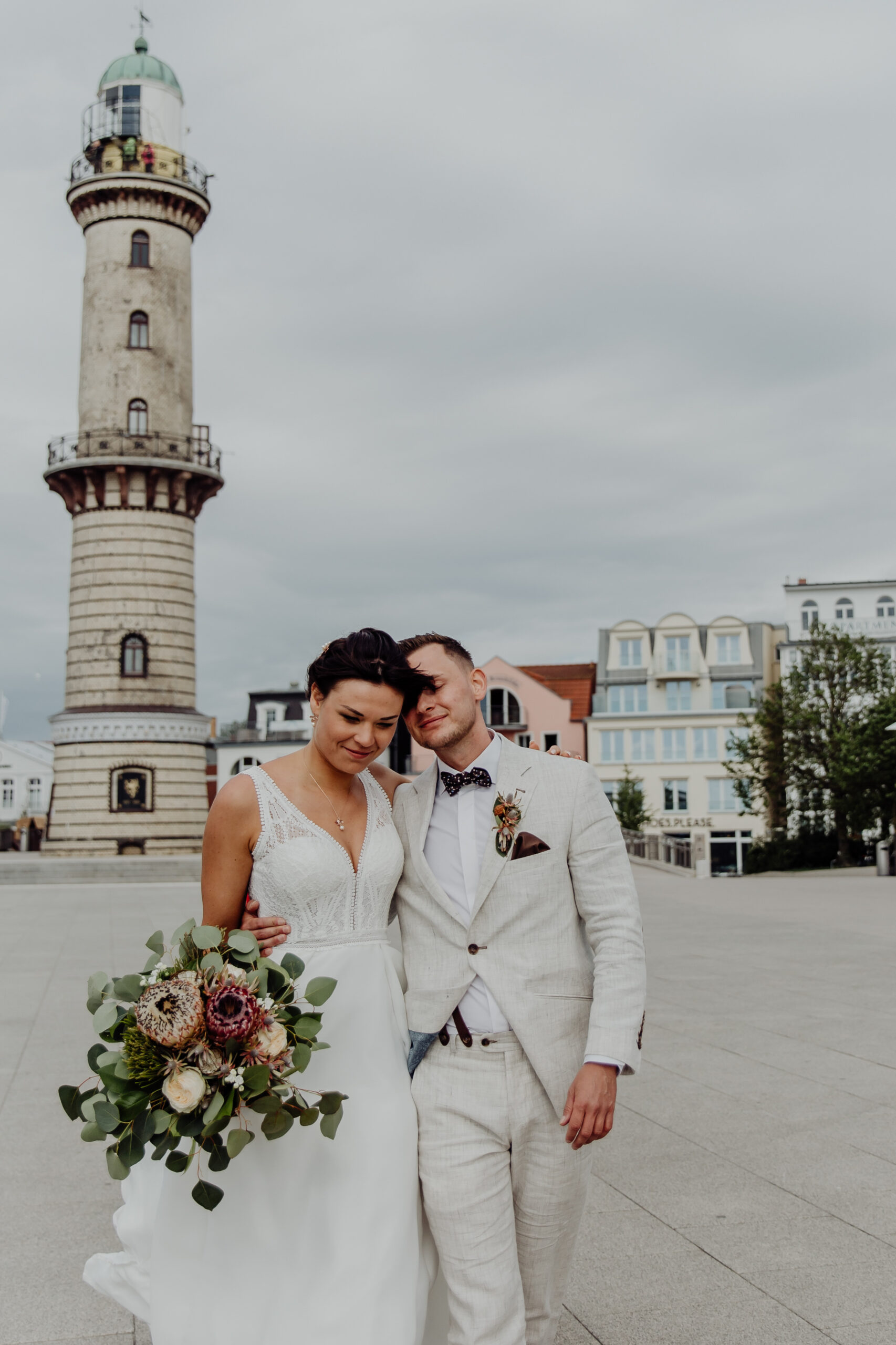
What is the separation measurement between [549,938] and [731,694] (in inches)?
2093

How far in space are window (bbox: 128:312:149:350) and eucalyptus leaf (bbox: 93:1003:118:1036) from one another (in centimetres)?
3458

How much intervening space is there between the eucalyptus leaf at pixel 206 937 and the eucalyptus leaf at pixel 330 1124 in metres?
0.47

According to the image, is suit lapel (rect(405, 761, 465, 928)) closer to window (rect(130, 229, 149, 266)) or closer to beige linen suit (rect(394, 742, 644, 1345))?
beige linen suit (rect(394, 742, 644, 1345))

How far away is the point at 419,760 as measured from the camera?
53.6m

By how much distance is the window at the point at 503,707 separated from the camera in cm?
5388

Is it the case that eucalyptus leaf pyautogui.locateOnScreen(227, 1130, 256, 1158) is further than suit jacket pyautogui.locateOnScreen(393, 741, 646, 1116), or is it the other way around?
suit jacket pyautogui.locateOnScreen(393, 741, 646, 1116)

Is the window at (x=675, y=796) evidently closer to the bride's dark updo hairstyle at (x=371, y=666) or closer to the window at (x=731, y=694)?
the window at (x=731, y=694)

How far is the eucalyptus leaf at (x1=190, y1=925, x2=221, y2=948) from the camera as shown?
2.90 metres

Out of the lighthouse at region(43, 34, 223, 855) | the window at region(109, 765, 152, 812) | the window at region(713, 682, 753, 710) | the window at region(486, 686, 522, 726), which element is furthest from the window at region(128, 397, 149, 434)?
the window at region(713, 682, 753, 710)

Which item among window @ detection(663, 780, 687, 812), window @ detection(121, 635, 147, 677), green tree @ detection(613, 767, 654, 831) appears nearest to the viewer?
window @ detection(121, 635, 147, 677)

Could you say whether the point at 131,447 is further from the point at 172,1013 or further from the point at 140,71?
the point at 172,1013

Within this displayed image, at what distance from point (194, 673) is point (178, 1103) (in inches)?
1350

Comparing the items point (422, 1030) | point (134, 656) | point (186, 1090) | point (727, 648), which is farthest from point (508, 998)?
point (727, 648)

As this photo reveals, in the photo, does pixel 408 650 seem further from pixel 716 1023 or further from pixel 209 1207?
pixel 716 1023
